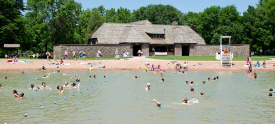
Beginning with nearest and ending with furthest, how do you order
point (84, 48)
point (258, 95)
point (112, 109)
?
point (112, 109) < point (258, 95) < point (84, 48)

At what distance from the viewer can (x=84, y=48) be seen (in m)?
56.6

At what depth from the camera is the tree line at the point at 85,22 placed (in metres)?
63.3

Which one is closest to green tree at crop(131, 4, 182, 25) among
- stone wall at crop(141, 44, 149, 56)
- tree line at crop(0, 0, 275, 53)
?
tree line at crop(0, 0, 275, 53)

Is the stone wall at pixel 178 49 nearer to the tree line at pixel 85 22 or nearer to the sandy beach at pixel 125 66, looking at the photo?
the tree line at pixel 85 22

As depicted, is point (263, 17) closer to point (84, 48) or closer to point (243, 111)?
point (84, 48)

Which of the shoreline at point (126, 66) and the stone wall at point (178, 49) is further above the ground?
the stone wall at point (178, 49)

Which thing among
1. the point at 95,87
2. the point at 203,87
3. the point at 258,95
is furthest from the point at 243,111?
the point at 95,87

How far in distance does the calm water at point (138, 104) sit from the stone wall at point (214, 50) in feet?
114

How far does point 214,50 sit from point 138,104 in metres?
49.1

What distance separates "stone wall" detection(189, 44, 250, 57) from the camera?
210 ft

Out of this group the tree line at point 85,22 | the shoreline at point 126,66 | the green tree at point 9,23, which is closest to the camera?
the shoreline at point 126,66

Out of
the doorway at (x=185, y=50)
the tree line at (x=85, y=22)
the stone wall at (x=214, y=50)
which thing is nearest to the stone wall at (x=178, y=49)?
the doorway at (x=185, y=50)

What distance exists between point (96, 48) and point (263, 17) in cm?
5170

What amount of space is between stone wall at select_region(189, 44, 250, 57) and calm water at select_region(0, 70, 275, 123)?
1370 inches
